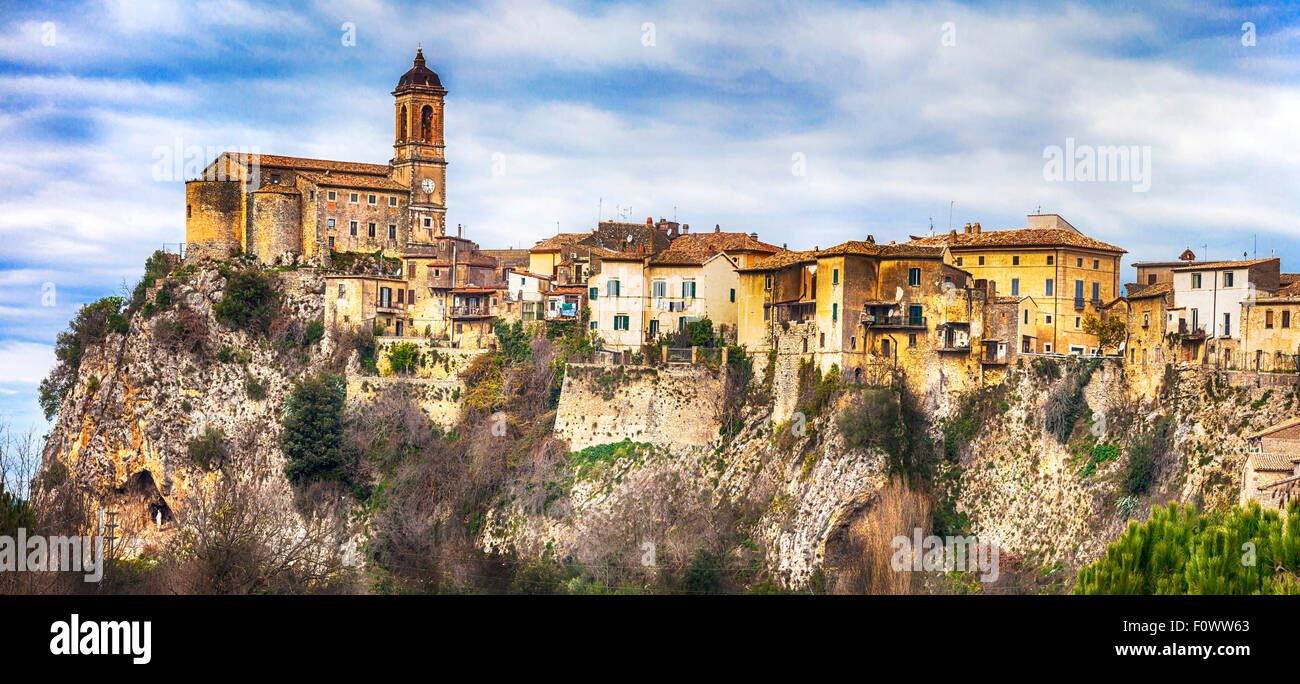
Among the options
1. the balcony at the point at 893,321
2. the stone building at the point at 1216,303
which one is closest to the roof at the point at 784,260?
the balcony at the point at 893,321

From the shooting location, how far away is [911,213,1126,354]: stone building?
57875 millimetres

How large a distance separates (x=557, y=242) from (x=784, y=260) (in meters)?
14.5

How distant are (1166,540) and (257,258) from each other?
55.3 metres

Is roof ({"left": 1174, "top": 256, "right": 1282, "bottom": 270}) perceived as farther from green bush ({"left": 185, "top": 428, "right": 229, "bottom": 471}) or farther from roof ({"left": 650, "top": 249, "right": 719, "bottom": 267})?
green bush ({"left": 185, "top": 428, "right": 229, "bottom": 471})

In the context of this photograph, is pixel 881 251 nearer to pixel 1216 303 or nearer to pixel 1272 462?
pixel 1216 303

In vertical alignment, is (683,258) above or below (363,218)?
below

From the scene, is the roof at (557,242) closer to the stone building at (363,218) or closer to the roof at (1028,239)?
the stone building at (363,218)

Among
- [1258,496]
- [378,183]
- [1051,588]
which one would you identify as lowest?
[1051,588]

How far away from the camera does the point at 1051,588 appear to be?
47.5m

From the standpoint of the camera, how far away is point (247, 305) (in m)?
72.2

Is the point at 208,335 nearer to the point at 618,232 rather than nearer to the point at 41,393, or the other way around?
the point at 41,393

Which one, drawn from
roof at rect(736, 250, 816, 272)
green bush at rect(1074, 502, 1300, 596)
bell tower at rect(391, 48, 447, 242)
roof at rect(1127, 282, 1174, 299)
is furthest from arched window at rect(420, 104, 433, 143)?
green bush at rect(1074, 502, 1300, 596)

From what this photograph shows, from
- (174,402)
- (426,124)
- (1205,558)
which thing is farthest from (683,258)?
(1205,558)
